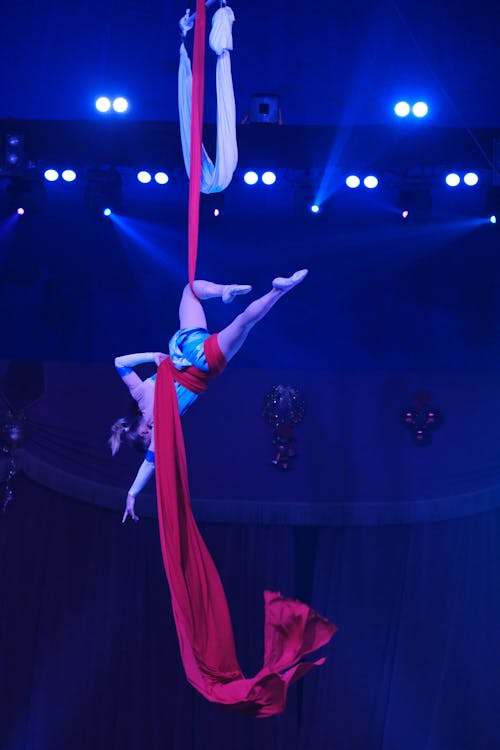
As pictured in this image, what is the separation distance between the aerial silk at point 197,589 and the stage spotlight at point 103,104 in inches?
130

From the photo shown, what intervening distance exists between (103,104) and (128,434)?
3.17 meters

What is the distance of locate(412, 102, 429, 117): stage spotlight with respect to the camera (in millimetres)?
7238

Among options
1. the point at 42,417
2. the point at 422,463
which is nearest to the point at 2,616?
the point at 42,417

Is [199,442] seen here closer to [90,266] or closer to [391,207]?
[90,266]

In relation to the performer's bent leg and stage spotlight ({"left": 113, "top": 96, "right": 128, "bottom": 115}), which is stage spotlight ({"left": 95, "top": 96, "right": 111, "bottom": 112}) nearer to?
stage spotlight ({"left": 113, "top": 96, "right": 128, "bottom": 115})

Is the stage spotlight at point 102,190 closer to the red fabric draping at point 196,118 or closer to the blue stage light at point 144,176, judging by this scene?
the blue stage light at point 144,176

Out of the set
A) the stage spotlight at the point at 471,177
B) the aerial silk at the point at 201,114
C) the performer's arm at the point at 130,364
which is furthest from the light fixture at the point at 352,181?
the performer's arm at the point at 130,364

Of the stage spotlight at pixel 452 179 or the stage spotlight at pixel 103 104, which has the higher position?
the stage spotlight at pixel 103 104

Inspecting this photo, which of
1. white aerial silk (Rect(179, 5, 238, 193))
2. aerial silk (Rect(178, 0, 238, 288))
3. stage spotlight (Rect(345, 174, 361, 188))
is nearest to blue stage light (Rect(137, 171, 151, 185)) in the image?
stage spotlight (Rect(345, 174, 361, 188))

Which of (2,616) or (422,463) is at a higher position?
(422,463)

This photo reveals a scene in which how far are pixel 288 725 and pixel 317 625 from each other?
8.99 feet

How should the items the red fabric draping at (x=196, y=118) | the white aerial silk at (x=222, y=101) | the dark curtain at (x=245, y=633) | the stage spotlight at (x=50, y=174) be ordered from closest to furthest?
the red fabric draping at (x=196, y=118) < the white aerial silk at (x=222, y=101) < the stage spotlight at (x=50, y=174) < the dark curtain at (x=245, y=633)

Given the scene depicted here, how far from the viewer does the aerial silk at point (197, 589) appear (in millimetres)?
4129

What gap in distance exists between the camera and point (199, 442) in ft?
22.9
